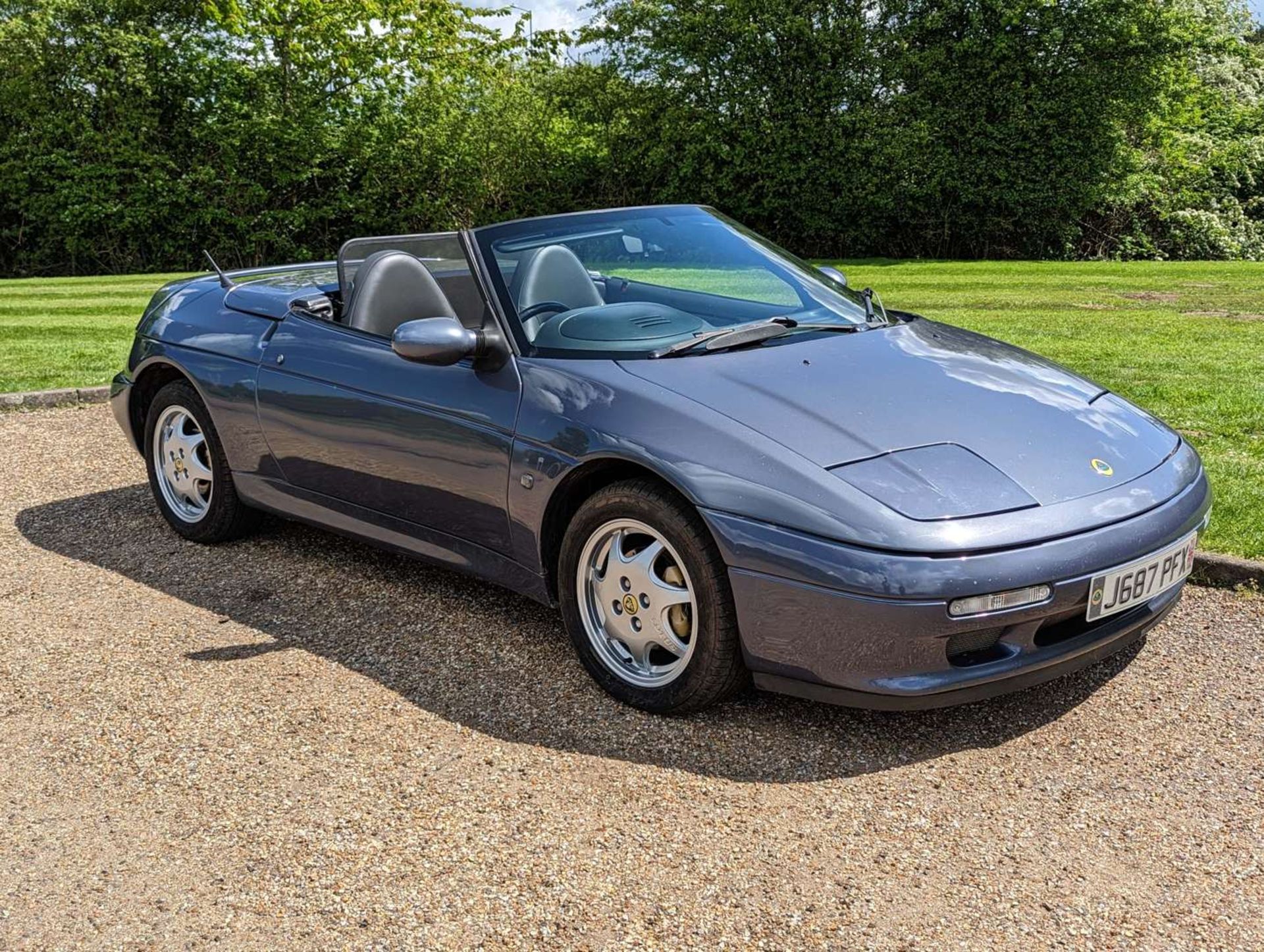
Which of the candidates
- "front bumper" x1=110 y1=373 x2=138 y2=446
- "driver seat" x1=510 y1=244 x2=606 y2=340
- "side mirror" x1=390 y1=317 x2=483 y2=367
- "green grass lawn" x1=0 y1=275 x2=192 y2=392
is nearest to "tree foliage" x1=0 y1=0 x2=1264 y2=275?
"green grass lawn" x1=0 y1=275 x2=192 y2=392

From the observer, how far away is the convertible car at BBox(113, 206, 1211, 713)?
3291mm

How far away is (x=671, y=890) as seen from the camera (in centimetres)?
291

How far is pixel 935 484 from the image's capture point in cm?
337

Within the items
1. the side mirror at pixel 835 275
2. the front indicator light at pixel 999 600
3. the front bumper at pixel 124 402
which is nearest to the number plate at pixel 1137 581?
the front indicator light at pixel 999 600

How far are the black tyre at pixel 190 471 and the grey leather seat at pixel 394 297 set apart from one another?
1.01m

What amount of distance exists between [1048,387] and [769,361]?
37.4 inches

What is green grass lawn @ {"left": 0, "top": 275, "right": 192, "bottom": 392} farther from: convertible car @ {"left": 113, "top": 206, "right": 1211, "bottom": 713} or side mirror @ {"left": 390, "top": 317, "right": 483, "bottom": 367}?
side mirror @ {"left": 390, "top": 317, "right": 483, "bottom": 367}

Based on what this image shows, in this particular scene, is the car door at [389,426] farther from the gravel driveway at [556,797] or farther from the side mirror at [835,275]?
the side mirror at [835,275]

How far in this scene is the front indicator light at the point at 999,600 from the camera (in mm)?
3193

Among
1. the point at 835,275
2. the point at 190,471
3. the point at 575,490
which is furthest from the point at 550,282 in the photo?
the point at 190,471

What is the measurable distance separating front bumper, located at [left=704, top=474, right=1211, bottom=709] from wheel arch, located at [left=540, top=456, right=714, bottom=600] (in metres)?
0.33

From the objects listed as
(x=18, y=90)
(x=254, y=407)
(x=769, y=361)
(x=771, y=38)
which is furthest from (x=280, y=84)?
(x=769, y=361)

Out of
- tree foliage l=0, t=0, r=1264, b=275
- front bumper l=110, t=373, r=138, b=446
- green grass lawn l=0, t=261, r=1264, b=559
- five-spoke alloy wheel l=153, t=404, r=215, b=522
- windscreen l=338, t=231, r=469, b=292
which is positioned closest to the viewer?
windscreen l=338, t=231, r=469, b=292

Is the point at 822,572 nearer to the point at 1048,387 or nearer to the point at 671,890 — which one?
the point at 671,890
